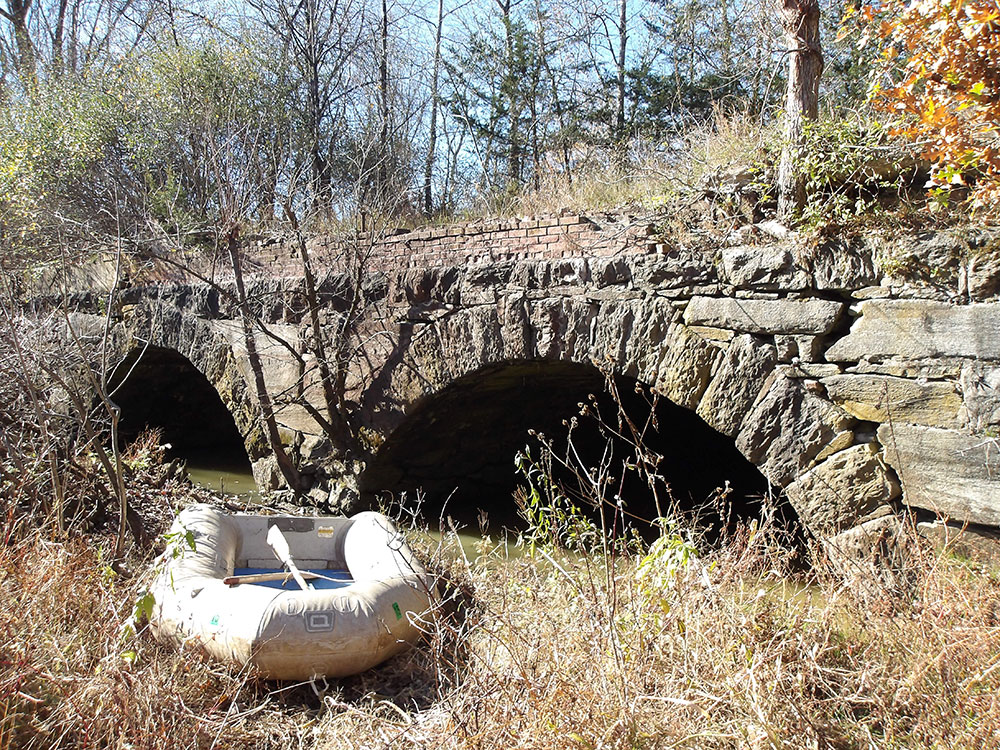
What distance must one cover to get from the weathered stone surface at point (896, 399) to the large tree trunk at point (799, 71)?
103 centimetres

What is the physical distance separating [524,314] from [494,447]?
8.14ft

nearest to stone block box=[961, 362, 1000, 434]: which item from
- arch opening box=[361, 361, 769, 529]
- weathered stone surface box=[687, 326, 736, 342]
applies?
weathered stone surface box=[687, 326, 736, 342]

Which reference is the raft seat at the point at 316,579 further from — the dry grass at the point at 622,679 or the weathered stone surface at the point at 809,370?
the weathered stone surface at the point at 809,370

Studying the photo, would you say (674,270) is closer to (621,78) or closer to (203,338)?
(203,338)

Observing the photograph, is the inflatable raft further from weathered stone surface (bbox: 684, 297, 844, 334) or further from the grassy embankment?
weathered stone surface (bbox: 684, 297, 844, 334)

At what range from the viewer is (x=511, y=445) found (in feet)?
25.5

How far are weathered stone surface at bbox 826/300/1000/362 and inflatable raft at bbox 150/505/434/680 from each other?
2554 millimetres

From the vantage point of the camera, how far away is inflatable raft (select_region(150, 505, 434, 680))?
3537mm

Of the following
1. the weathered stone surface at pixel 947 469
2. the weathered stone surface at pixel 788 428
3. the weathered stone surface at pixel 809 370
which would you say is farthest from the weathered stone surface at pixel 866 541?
the weathered stone surface at pixel 809 370

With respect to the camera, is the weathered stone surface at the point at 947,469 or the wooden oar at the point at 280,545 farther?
the wooden oar at the point at 280,545

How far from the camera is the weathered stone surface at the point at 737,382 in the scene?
4383 millimetres

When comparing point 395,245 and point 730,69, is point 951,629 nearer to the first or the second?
point 395,245

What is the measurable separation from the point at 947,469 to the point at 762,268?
137 centimetres

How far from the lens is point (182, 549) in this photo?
391cm
